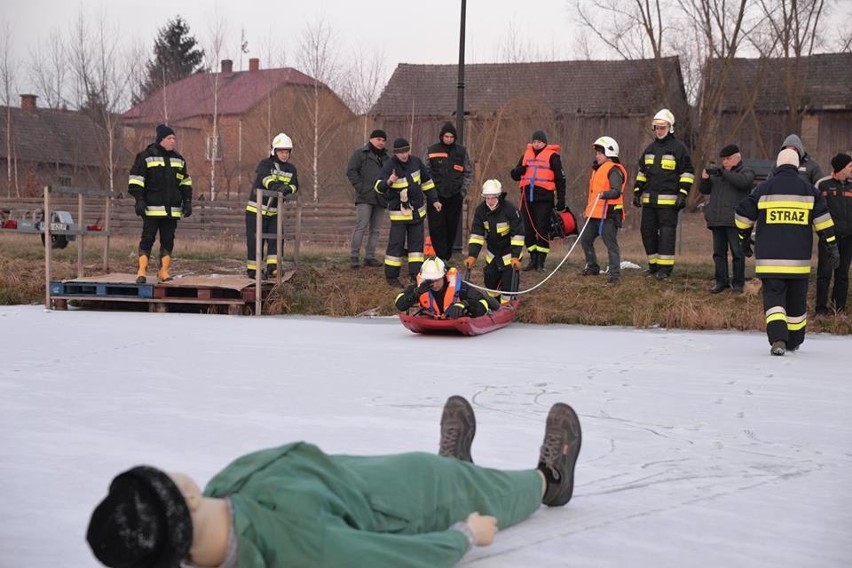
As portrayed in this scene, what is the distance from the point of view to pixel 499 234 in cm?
1323

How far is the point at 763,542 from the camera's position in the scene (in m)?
4.55

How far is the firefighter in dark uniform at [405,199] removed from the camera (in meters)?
14.6

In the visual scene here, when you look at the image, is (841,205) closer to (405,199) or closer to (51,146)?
(405,199)

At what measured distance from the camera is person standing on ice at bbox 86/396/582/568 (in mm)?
3096

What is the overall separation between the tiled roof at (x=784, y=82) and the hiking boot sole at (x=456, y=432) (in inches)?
1433

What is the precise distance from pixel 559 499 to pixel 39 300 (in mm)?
12263

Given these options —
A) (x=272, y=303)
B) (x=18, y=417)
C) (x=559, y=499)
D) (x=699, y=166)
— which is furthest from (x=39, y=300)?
(x=699, y=166)

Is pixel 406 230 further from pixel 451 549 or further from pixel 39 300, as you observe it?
pixel 451 549

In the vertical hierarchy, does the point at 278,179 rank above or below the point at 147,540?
above

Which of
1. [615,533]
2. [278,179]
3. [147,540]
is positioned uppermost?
[278,179]

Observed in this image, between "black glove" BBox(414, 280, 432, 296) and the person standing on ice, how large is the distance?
701cm

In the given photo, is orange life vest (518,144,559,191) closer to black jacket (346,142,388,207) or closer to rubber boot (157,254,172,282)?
black jacket (346,142,388,207)

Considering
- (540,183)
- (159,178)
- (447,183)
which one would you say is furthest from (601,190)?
(159,178)

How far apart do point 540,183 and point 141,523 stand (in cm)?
1245
